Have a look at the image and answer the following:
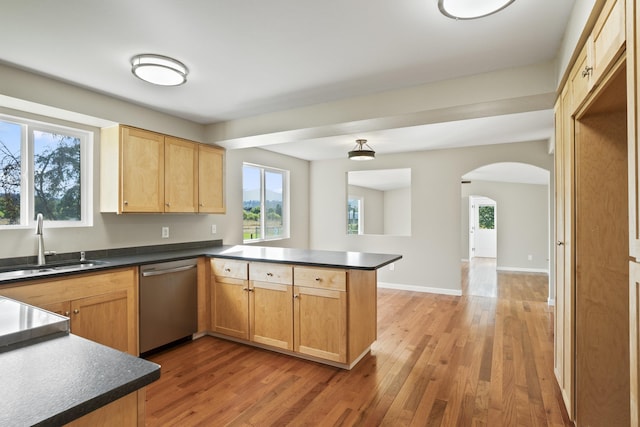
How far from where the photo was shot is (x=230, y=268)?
3412 millimetres

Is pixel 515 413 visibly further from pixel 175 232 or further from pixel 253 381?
pixel 175 232

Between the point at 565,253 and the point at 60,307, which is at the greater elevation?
the point at 565,253

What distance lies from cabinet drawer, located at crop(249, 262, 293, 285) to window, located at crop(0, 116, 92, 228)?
5.34 feet

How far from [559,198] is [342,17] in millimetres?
1891

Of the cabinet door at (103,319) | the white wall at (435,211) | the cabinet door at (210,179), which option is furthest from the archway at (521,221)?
the cabinet door at (103,319)

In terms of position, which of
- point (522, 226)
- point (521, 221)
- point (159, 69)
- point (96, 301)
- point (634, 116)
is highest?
point (159, 69)

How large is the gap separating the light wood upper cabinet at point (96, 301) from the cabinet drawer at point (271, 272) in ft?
3.33

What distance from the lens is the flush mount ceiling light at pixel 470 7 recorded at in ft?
5.51

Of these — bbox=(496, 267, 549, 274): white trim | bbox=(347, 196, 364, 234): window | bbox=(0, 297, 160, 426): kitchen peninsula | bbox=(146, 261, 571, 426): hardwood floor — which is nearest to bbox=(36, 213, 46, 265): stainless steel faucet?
bbox=(146, 261, 571, 426): hardwood floor

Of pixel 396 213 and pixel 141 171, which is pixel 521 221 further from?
pixel 141 171

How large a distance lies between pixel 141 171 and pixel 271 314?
186 centimetres

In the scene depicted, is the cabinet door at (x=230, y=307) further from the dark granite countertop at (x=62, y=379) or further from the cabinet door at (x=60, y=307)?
the dark granite countertop at (x=62, y=379)

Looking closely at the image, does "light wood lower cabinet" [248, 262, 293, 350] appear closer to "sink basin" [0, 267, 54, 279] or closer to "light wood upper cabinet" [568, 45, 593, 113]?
Result: "sink basin" [0, 267, 54, 279]

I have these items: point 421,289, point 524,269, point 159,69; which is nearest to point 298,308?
point 159,69
